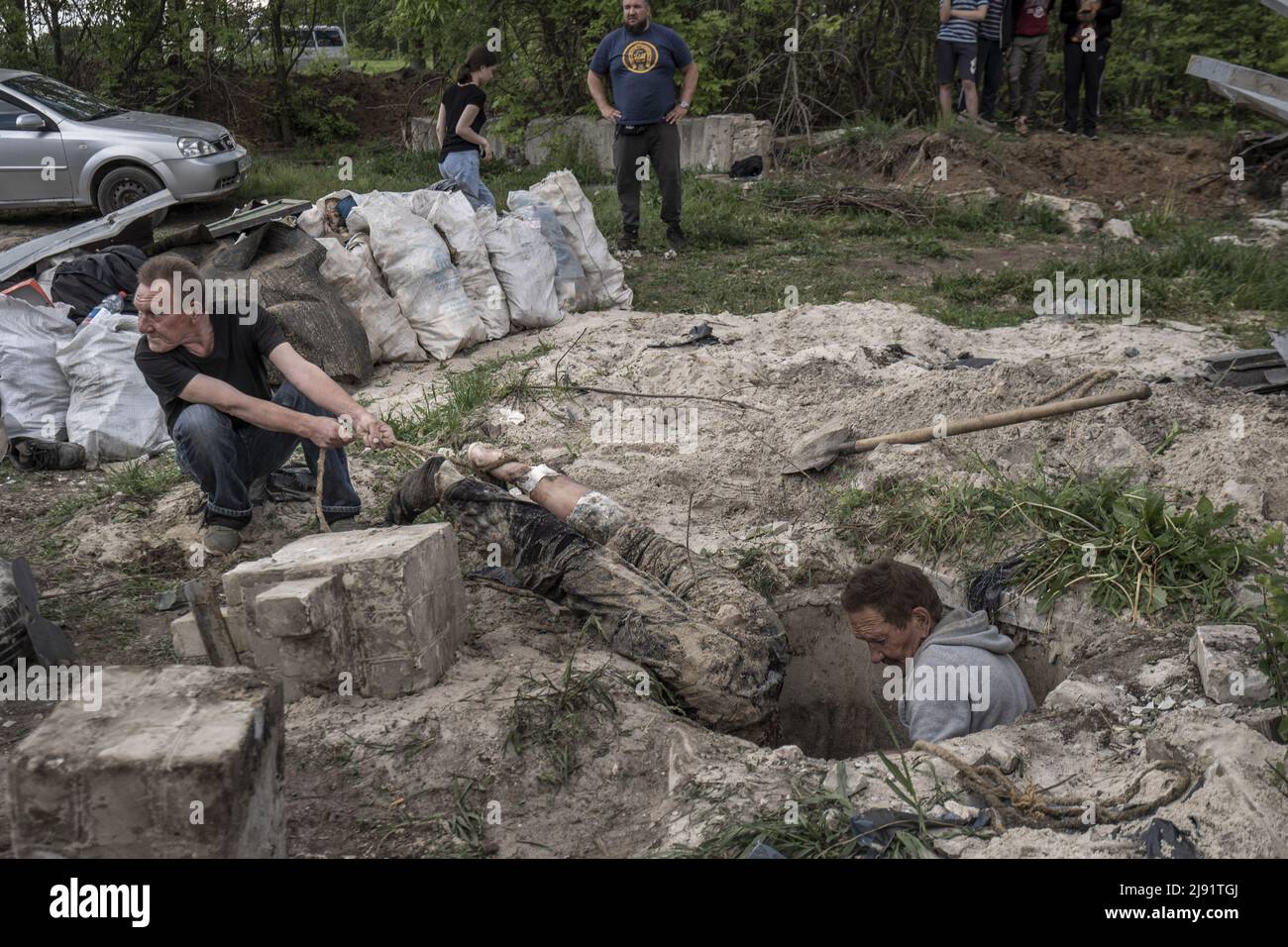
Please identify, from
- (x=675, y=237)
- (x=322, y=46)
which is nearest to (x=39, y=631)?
(x=675, y=237)

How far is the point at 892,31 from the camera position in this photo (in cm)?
1289

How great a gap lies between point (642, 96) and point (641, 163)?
23.8 inches

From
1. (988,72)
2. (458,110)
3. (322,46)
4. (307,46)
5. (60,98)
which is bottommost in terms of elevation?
(458,110)

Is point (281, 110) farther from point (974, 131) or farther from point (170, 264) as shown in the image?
point (170, 264)

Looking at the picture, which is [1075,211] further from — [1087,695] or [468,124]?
[1087,695]

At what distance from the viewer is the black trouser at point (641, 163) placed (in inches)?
344

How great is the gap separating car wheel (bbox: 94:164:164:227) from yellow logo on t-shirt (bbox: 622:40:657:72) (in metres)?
4.86

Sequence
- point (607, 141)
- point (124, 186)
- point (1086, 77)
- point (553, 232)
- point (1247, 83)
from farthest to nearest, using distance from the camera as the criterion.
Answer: point (607, 141), point (1086, 77), point (124, 186), point (553, 232), point (1247, 83)

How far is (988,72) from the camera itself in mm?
11688

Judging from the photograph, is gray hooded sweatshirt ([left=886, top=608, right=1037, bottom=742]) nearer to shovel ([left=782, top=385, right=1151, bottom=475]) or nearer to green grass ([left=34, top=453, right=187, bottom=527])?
shovel ([left=782, top=385, right=1151, bottom=475])

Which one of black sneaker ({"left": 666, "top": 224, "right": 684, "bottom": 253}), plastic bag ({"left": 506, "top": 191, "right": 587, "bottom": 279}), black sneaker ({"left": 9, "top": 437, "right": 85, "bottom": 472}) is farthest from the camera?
black sneaker ({"left": 666, "top": 224, "right": 684, "bottom": 253})

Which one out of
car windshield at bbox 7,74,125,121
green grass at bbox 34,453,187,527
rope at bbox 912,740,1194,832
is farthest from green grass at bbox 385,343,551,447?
car windshield at bbox 7,74,125,121

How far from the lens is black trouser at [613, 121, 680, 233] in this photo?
8.73 m
